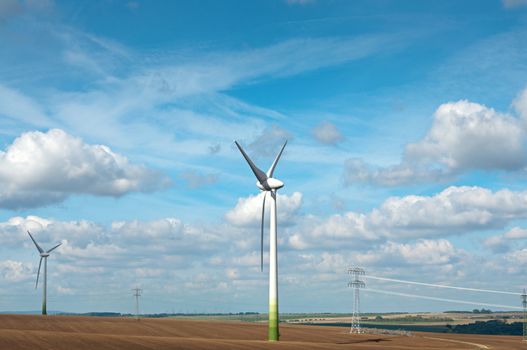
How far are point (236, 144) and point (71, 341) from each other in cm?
3277

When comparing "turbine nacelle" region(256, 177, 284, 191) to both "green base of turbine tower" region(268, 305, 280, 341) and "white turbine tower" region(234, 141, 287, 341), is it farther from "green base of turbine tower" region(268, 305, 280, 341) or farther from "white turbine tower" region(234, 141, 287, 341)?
"green base of turbine tower" region(268, 305, 280, 341)

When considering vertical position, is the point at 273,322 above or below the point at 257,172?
below

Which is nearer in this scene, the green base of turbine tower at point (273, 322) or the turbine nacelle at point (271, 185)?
the green base of turbine tower at point (273, 322)

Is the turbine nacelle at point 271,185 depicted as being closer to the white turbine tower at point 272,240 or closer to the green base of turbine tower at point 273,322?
the white turbine tower at point 272,240

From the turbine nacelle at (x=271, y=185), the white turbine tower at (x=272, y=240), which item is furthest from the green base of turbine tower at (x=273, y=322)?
the turbine nacelle at (x=271, y=185)

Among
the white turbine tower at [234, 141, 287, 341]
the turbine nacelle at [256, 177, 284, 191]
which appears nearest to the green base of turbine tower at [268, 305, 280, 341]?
the white turbine tower at [234, 141, 287, 341]

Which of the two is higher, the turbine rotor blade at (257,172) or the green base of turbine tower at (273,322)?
the turbine rotor blade at (257,172)

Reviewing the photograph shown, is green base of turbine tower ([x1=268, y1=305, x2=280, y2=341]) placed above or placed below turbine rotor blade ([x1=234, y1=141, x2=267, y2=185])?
below

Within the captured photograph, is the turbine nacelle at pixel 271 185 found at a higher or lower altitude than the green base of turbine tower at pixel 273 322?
higher

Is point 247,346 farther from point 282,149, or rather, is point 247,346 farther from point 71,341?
point 282,149

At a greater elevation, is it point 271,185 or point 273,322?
point 271,185

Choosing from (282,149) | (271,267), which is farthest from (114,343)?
(282,149)

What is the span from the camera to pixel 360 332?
Answer: 14838cm

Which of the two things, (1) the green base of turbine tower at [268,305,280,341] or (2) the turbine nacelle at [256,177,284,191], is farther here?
(2) the turbine nacelle at [256,177,284,191]
